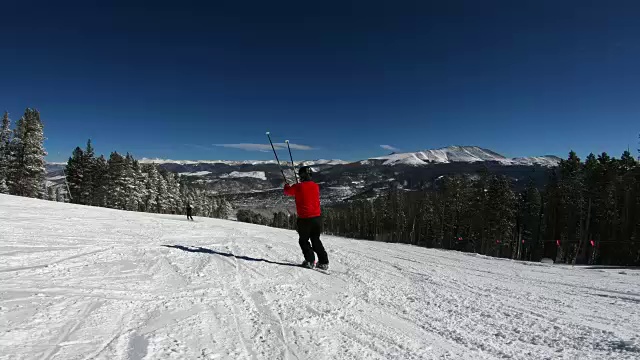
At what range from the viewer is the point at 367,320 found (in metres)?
4.23

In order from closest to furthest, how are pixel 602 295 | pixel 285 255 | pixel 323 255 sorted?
pixel 602 295 → pixel 323 255 → pixel 285 255

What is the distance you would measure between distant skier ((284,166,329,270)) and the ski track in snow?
521 mm

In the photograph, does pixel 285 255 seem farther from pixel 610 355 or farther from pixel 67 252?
pixel 610 355

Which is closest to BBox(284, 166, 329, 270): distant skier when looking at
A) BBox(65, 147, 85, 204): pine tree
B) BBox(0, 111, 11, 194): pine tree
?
BBox(0, 111, 11, 194): pine tree

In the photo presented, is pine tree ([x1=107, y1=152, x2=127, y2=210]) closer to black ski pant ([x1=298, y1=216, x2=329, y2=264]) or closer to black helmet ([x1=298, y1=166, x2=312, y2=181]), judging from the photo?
black helmet ([x1=298, y1=166, x2=312, y2=181])

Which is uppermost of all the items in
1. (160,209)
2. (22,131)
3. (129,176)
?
(22,131)

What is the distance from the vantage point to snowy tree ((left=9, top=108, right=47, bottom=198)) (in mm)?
47000

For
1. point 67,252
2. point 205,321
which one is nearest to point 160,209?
point 67,252

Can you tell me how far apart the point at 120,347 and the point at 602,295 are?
765 centimetres

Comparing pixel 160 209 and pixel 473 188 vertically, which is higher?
pixel 473 188

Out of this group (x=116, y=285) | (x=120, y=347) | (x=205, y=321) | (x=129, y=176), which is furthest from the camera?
(x=129, y=176)

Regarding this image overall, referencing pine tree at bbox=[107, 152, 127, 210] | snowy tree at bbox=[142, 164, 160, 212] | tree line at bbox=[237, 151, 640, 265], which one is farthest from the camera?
snowy tree at bbox=[142, 164, 160, 212]

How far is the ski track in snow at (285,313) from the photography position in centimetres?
324

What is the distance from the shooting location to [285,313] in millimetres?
4309
